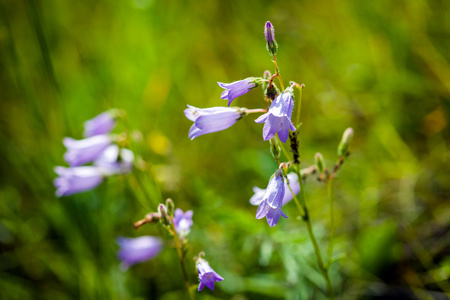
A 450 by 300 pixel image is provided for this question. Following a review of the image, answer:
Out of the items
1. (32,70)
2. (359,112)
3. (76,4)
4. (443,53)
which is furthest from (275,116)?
(76,4)

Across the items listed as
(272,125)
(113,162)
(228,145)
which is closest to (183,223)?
(272,125)

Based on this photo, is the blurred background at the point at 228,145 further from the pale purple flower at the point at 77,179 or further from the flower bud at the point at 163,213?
the flower bud at the point at 163,213

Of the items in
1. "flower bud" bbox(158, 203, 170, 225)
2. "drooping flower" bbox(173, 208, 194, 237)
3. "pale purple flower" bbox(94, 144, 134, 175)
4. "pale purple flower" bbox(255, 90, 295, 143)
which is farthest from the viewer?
"pale purple flower" bbox(94, 144, 134, 175)

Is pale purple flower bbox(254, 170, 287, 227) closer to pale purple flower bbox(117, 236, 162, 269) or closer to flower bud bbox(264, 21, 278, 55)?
flower bud bbox(264, 21, 278, 55)

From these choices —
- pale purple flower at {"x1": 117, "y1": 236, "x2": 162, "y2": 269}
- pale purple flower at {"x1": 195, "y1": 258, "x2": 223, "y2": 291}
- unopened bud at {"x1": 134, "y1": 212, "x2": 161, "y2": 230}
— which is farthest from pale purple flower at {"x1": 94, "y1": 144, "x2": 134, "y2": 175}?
pale purple flower at {"x1": 195, "y1": 258, "x2": 223, "y2": 291}

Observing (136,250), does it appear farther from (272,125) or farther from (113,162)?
(272,125)

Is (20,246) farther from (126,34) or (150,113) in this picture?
(126,34)
